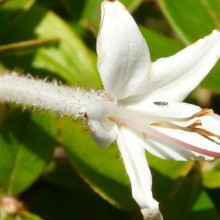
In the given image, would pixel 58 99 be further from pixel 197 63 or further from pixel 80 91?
pixel 197 63

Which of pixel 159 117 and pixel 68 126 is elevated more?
pixel 159 117

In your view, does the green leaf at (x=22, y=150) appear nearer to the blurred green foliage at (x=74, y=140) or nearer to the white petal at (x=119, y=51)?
the blurred green foliage at (x=74, y=140)

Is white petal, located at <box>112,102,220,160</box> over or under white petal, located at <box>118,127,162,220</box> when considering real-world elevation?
over

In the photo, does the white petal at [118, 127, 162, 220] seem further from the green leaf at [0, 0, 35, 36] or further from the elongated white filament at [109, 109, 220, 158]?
the green leaf at [0, 0, 35, 36]

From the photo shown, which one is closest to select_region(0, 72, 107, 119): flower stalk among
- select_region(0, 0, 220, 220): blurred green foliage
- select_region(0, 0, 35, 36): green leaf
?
select_region(0, 0, 220, 220): blurred green foliage

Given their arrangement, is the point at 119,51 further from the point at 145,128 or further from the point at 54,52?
the point at 54,52

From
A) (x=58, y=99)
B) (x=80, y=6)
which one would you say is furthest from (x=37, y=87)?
(x=80, y=6)
